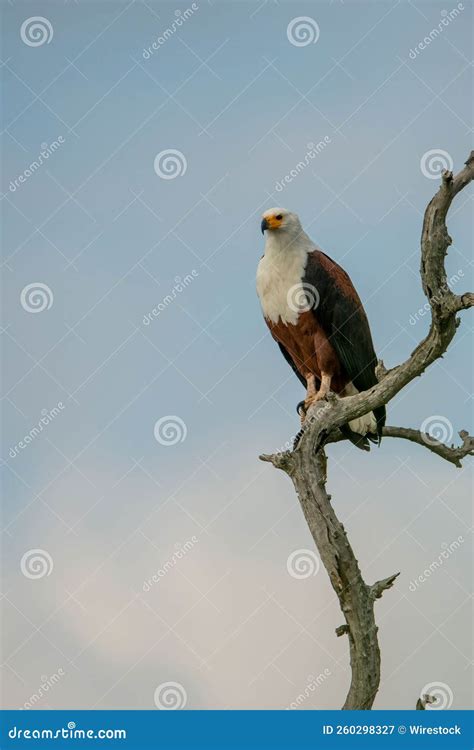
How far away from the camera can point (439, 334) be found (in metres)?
5.91

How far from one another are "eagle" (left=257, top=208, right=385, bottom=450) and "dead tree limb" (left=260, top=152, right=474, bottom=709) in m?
0.82

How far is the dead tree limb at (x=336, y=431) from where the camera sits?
5656 mm

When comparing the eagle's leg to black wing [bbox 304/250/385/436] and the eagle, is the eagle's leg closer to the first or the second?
the eagle

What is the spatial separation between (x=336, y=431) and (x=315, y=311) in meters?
1.13

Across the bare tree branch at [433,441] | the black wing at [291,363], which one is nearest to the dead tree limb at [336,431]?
the bare tree branch at [433,441]

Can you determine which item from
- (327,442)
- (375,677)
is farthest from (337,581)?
(327,442)

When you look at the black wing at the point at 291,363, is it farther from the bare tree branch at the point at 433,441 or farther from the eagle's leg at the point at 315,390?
the bare tree branch at the point at 433,441

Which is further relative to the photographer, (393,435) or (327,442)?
(393,435)

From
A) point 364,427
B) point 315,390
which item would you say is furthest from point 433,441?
point 315,390

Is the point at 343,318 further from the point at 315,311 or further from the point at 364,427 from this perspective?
the point at 364,427

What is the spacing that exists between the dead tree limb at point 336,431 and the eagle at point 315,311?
82 centimetres

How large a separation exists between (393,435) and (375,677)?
2.26 m

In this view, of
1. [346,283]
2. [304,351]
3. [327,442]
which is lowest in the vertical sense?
[327,442]

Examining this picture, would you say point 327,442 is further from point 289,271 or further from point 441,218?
point 441,218
